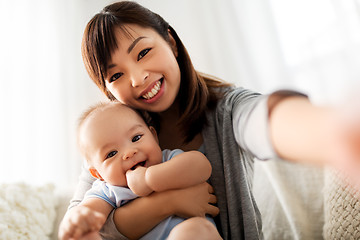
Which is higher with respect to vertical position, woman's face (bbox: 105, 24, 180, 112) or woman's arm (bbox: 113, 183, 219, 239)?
woman's face (bbox: 105, 24, 180, 112)

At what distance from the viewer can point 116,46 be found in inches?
35.2

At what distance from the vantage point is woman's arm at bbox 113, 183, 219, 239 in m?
0.80

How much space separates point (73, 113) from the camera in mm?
2025

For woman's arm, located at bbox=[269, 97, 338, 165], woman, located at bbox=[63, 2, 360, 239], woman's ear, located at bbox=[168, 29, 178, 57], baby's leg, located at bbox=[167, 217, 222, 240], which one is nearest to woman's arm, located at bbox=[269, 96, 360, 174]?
woman's arm, located at bbox=[269, 97, 338, 165]

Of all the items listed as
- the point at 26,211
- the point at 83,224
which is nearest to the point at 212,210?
the point at 83,224

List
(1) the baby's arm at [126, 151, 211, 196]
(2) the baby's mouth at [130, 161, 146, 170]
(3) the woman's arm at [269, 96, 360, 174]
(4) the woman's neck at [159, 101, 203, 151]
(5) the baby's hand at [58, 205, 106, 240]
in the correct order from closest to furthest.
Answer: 1. (3) the woman's arm at [269, 96, 360, 174]
2. (5) the baby's hand at [58, 205, 106, 240]
3. (1) the baby's arm at [126, 151, 211, 196]
4. (2) the baby's mouth at [130, 161, 146, 170]
5. (4) the woman's neck at [159, 101, 203, 151]

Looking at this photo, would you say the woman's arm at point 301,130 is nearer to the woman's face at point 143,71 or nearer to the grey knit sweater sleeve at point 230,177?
the grey knit sweater sleeve at point 230,177

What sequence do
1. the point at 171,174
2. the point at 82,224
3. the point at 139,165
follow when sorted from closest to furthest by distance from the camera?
the point at 82,224 → the point at 171,174 → the point at 139,165

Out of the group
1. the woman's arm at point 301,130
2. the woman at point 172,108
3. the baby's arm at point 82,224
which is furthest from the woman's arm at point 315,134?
the baby's arm at point 82,224

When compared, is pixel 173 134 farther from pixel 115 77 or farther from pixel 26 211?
pixel 26 211

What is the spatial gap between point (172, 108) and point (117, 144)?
0.35m

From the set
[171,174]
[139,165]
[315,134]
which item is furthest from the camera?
[139,165]

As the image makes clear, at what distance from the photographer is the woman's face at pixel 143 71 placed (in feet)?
2.94

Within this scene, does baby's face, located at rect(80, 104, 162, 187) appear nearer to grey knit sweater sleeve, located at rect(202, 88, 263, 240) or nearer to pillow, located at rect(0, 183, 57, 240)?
grey knit sweater sleeve, located at rect(202, 88, 263, 240)
